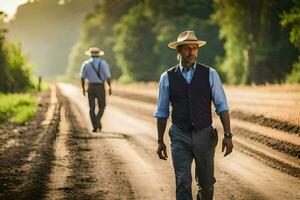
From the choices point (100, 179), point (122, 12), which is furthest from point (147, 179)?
point (122, 12)

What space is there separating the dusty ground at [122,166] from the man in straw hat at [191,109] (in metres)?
1.66

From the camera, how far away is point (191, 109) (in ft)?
17.5

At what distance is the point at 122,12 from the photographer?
90.1m

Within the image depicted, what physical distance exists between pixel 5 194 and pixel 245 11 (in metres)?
40.9

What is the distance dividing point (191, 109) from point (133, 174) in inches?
137

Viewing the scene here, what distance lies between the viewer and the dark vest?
5328 mm

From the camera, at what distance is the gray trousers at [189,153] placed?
17.7ft

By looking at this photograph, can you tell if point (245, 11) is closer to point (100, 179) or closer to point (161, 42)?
point (161, 42)

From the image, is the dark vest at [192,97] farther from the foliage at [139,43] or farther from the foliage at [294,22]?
the foliage at [139,43]

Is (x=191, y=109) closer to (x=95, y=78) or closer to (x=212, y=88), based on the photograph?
(x=212, y=88)

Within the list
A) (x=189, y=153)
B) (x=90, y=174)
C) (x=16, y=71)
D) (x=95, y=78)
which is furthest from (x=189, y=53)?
(x=16, y=71)

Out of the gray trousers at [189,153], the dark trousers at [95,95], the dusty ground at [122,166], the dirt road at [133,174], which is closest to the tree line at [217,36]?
the dark trousers at [95,95]

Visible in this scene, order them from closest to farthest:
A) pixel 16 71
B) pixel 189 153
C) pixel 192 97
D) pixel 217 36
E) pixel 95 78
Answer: pixel 192 97
pixel 189 153
pixel 95 78
pixel 16 71
pixel 217 36

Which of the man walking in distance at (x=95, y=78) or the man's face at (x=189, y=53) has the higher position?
the man's face at (x=189, y=53)
